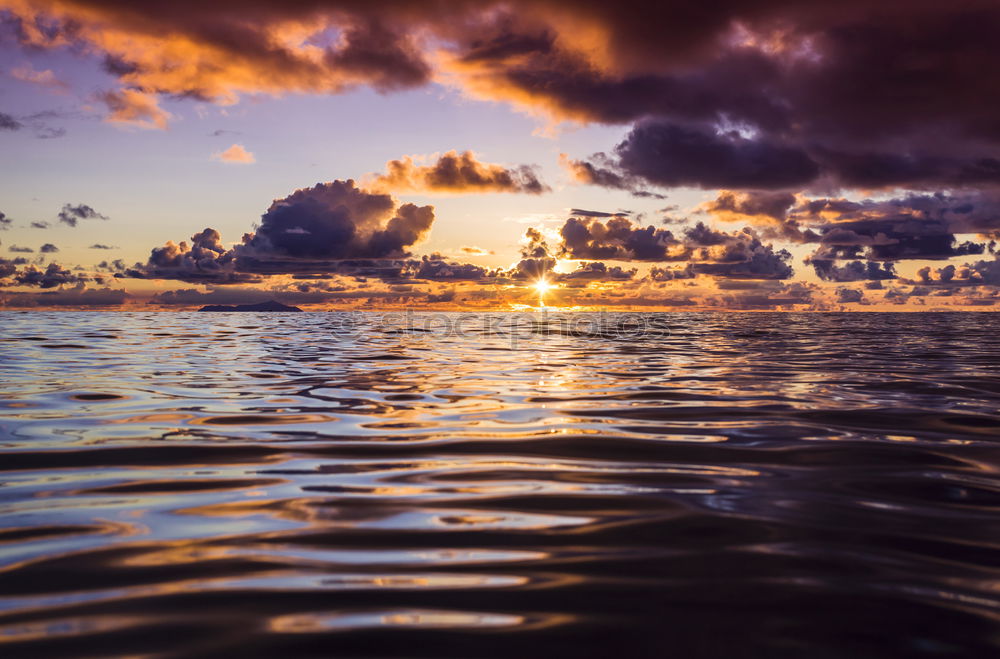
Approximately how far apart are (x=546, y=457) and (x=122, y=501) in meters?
3.92

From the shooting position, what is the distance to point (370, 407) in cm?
1056

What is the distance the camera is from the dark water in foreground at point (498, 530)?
3.03 meters

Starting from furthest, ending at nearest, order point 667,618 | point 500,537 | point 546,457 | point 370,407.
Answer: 1. point 370,407
2. point 546,457
3. point 500,537
4. point 667,618

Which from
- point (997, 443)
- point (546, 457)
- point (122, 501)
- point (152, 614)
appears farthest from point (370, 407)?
point (997, 443)

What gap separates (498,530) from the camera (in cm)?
452

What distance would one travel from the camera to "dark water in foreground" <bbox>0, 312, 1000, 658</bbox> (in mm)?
3033

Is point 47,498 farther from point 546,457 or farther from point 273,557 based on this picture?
point 546,457

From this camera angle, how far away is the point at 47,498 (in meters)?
5.35

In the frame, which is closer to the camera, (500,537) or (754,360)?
(500,537)

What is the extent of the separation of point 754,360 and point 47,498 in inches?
794

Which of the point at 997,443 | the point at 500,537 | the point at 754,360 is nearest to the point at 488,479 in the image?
the point at 500,537

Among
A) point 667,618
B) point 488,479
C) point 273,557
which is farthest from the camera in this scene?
point 488,479

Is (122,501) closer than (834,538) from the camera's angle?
No

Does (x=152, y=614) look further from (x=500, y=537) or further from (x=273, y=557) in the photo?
(x=500, y=537)
